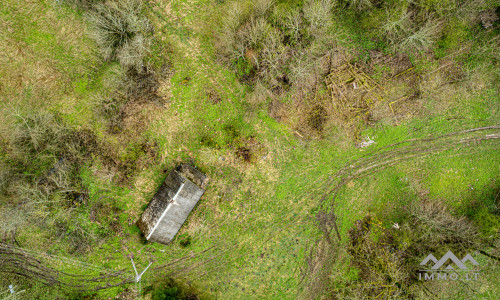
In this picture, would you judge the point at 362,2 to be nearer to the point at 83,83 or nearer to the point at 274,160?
the point at 274,160

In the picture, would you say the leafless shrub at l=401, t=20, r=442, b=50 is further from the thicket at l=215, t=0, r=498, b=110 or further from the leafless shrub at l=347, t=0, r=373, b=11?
the leafless shrub at l=347, t=0, r=373, b=11

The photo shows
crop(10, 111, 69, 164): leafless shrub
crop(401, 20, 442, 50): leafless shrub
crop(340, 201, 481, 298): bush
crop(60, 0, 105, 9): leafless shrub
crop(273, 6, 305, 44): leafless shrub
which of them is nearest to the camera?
crop(273, 6, 305, 44): leafless shrub

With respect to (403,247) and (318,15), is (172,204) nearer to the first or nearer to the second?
(318,15)

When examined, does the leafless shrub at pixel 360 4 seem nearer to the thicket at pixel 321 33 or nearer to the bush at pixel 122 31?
the thicket at pixel 321 33

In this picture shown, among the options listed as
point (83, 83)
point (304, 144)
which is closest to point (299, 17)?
point (304, 144)

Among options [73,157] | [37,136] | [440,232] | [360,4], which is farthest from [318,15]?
[37,136]

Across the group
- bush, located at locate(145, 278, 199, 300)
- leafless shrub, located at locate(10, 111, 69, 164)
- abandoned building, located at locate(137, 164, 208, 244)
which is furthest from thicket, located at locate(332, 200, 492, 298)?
leafless shrub, located at locate(10, 111, 69, 164)

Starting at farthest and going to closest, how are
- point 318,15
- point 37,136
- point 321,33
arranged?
point 321,33, point 37,136, point 318,15
